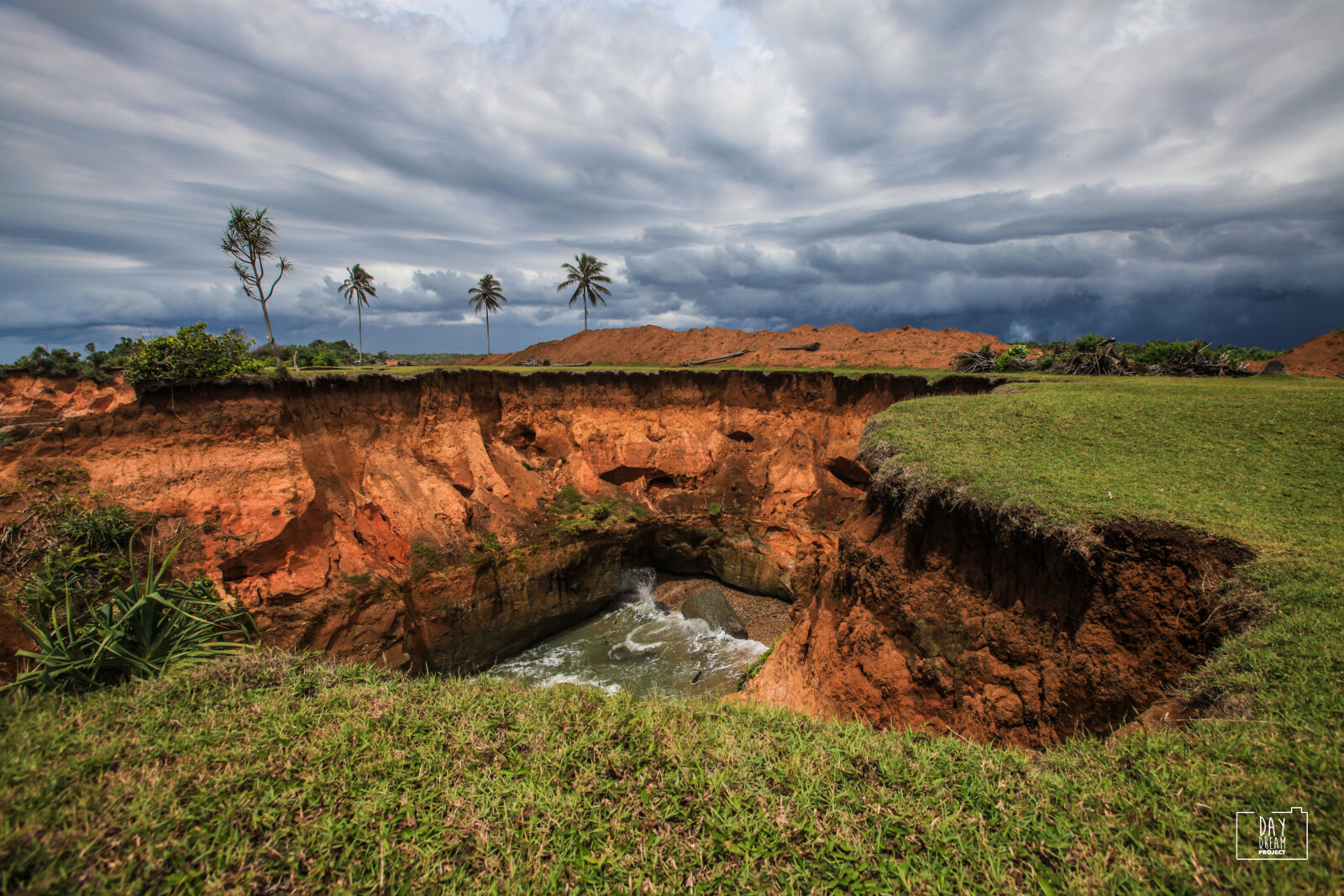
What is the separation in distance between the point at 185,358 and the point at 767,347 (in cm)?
2699

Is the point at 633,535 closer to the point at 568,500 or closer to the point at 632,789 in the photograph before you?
the point at 568,500

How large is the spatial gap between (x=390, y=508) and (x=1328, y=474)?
17.8 m

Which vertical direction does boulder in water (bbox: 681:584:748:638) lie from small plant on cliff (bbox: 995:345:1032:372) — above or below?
below

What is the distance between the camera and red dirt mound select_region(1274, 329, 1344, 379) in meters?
18.0

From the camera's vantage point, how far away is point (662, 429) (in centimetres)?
2017

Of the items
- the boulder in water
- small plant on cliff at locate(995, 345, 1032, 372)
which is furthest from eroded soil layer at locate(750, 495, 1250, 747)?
small plant on cliff at locate(995, 345, 1032, 372)

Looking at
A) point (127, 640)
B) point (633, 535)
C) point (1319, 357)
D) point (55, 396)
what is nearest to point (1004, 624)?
point (127, 640)

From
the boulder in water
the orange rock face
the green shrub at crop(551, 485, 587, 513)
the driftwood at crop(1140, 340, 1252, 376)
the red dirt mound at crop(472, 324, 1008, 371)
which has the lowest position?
the boulder in water

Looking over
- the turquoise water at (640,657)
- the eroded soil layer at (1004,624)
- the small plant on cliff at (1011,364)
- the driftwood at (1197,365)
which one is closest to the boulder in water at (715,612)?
the turquoise water at (640,657)

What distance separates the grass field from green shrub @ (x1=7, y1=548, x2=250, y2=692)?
34 centimetres

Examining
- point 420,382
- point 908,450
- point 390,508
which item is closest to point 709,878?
point 908,450
